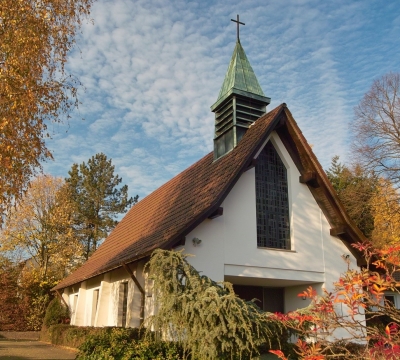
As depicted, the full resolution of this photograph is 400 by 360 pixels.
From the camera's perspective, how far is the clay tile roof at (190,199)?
1159cm

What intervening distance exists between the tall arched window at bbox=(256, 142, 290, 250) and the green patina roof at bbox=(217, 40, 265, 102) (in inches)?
108

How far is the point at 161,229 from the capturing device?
13367 millimetres

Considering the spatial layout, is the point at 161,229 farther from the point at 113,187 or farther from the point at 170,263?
the point at 113,187

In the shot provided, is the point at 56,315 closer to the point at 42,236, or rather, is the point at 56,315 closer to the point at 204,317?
the point at 42,236

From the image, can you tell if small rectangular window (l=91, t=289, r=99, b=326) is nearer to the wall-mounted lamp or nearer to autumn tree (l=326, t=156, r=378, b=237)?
the wall-mounted lamp

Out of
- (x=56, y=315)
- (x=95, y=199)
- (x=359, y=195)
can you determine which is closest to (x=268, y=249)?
(x=56, y=315)

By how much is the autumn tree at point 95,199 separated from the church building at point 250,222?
23941 mm

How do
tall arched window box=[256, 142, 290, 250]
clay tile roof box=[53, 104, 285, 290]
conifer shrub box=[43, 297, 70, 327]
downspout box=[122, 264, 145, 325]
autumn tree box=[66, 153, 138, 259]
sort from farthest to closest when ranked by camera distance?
autumn tree box=[66, 153, 138, 259] → conifer shrub box=[43, 297, 70, 327] → tall arched window box=[256, 142, 290, 250] → downspout box=[122, 264, 145, 325] → clay tile roof box=[53, 104, 285, 290]

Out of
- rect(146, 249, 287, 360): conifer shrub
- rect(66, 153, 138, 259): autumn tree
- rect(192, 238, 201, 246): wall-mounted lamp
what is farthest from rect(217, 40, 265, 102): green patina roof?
rect(66, 153, 138, 259): autumn tree

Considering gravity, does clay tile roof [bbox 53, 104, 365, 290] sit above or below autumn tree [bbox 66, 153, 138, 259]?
below

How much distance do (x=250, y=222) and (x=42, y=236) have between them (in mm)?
22412

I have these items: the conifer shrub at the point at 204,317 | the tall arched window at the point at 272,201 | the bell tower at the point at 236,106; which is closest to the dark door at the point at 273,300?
the tall arched window at the point at 272,201

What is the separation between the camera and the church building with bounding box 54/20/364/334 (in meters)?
12.1

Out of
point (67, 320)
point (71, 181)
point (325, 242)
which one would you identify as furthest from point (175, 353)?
point (71, 181)
